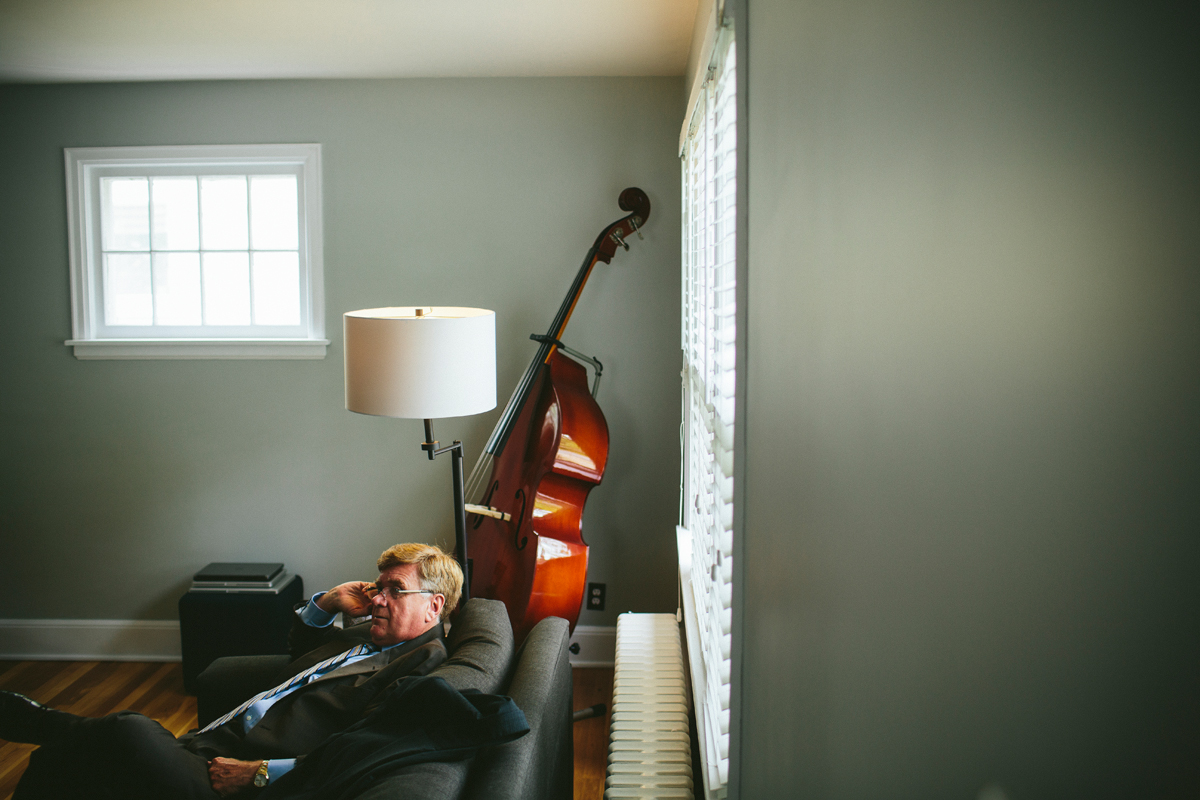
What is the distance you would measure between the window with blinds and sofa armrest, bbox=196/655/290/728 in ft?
3.97

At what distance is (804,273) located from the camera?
72 centimetres

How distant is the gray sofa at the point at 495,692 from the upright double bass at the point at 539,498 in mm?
377

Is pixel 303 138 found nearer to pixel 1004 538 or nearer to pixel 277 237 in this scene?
pixel 277 237

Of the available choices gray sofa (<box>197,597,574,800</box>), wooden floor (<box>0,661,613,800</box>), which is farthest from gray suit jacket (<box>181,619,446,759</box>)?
wooden floor (<box>0,661,613,800</box>)

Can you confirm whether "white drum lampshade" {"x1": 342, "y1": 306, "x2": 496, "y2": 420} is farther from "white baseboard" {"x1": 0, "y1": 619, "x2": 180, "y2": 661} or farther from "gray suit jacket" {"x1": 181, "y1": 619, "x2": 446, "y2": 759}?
"white baseboard" {"x1": 0, "y1": 619, "x2": 180, "y2": 661}

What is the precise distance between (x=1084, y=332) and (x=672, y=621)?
2.22 meters

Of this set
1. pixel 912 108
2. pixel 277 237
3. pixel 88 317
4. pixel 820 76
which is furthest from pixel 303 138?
pixel 912 108

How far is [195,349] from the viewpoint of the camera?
10.5 feet

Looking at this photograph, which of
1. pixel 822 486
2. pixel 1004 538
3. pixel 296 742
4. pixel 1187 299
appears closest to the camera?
pixel 1187 299

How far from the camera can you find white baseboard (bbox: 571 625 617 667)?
10.6 feet

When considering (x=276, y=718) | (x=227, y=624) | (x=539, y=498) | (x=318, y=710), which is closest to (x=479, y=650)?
(x=318, y=710)

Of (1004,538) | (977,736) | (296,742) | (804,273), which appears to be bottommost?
(296,742)

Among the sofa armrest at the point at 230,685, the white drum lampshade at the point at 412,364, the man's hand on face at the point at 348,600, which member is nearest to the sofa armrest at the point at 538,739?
the man's hand on face at the point at 348,600

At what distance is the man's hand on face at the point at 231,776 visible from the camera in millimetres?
1633
